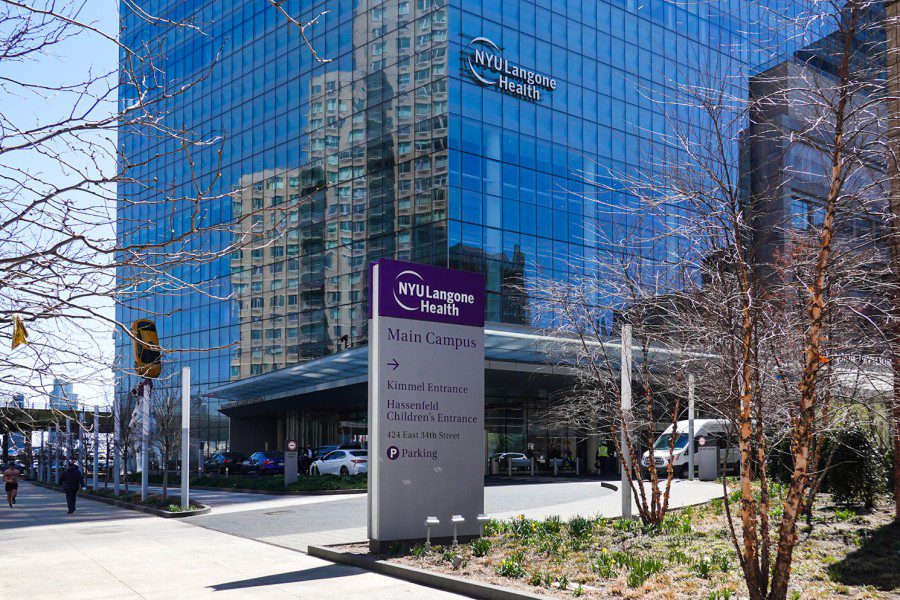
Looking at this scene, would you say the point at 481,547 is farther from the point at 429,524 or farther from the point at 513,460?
the point at 513,460

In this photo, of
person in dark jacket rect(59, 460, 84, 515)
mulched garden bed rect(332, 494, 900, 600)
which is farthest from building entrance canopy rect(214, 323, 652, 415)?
mulched garden bed rect(332, 494, 900, 600)

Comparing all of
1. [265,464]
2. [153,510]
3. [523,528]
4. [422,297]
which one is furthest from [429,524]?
[265,464]

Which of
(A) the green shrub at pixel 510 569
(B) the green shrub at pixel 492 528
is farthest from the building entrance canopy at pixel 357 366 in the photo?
(A) the green shrub at pixel 510 569

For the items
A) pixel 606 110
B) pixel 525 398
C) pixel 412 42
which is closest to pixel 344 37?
pixel 412 42

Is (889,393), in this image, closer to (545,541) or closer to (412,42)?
(545,541)

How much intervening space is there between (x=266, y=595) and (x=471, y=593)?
2570 mm

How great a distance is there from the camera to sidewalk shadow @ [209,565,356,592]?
11578 mm

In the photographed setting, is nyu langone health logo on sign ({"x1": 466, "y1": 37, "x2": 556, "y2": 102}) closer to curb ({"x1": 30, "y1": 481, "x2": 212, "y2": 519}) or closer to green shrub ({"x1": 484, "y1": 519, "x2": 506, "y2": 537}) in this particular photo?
curb ({"x1": 30, "y1": 481, "x2": 212, "y2": 519})

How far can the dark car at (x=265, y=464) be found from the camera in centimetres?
4912

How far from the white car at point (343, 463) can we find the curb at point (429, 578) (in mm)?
24911

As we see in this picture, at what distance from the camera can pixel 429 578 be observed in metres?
11.6

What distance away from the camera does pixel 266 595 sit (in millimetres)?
10836

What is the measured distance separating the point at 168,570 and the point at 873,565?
32.5 ft

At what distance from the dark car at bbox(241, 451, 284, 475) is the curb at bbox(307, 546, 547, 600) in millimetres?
35805
